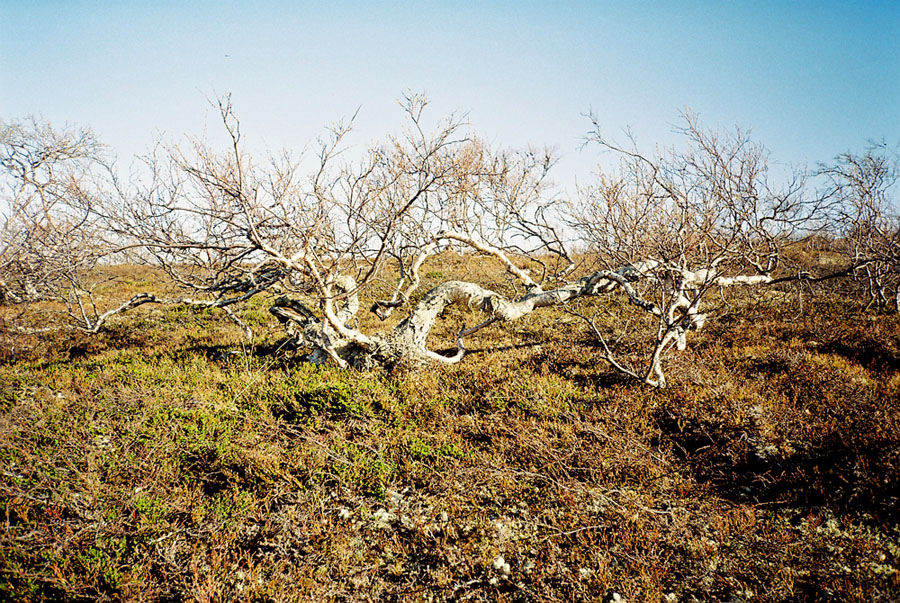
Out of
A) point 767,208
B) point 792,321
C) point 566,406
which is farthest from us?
point 792,321

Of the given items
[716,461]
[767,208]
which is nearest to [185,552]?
[716,461]

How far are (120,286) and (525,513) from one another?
2595 centimetres

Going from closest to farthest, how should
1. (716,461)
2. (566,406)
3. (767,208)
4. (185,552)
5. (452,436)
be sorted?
(185,552) → (716,461) → (452,436) → (566,406) → (767,208)

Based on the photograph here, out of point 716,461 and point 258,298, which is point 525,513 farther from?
point 258,298

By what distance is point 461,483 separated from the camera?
4.97 meters

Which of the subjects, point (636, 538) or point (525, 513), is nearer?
point (636, 538)

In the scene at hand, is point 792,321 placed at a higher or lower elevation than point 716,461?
higher

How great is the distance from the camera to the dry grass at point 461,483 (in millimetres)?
3600

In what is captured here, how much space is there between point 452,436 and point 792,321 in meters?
10.4

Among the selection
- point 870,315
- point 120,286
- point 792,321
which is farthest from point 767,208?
point 120,286

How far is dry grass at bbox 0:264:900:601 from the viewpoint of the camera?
11.8 feet

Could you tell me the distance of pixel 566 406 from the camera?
6723 mm

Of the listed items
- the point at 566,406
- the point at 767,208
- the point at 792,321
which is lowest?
the point at 566,406

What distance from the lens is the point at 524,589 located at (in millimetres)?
3527
